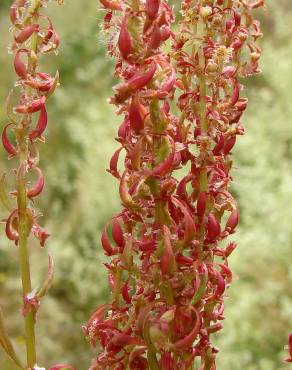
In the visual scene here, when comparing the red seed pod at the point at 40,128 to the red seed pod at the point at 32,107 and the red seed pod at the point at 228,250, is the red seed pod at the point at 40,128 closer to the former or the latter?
the red seed pod at the point at 32,107

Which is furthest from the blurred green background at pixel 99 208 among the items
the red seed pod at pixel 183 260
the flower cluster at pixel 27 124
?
the red seed pod at pixel 183 260

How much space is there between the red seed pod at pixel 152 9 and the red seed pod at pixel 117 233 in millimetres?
121

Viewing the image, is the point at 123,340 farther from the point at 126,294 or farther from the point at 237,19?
the point at 237,19

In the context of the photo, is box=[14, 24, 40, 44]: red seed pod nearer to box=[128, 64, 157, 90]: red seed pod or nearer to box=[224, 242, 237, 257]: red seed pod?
box=[128, 64, 157, 90]: red seed pod

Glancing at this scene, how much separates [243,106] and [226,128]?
0.03 metres

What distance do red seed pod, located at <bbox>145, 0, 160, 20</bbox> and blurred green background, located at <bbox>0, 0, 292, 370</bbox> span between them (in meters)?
0.07

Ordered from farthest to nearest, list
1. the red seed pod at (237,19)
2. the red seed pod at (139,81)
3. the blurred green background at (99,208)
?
the blurred green background at (99,208) < the red seed pod at (237,19) < the red seed pod at (139,81)

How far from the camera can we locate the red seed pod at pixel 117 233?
0.43 metres

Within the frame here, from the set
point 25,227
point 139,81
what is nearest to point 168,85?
point 139,81

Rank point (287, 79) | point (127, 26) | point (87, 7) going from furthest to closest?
point (87, 7) → point (287, 79) → point (127, 26)

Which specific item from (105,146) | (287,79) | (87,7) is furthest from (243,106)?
(87,7)

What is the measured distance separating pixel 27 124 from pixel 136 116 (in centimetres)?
8

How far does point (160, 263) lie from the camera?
1.33ft

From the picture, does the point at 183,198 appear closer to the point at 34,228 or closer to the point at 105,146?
the point at 34,228
